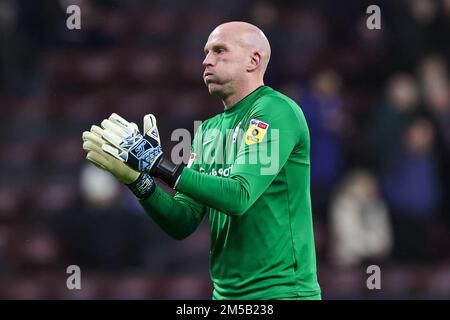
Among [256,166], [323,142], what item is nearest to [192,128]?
[323,142]

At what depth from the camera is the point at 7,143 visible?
10969 millimetres

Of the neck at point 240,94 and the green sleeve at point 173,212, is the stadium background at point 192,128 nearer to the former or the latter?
the green sleeve at point 173,212

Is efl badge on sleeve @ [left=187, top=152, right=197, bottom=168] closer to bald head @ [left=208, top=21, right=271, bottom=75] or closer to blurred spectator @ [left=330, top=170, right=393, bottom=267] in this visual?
bald head @ [left=208, top=21, right=271, bottom=75]

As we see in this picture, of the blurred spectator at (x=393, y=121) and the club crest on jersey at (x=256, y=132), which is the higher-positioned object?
the blurred spectator at (x=393, y=121)

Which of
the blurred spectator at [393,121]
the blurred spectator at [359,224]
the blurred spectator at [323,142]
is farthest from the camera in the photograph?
the blurred spectator at [393,121]

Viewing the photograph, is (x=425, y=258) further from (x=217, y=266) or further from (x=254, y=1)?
(x=217, y=266)

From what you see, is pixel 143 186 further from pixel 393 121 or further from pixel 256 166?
pixel 393 121

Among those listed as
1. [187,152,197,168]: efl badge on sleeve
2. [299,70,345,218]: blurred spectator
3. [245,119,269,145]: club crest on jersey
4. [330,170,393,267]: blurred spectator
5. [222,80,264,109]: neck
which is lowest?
[245,119,269,145]: club crest on jersey

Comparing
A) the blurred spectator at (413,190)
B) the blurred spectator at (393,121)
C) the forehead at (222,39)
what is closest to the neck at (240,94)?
the forehead at (222,39)

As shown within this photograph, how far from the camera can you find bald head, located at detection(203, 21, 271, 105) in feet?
16.3

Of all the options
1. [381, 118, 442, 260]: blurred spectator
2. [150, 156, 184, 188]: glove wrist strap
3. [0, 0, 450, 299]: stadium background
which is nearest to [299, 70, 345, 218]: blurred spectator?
[0, 0, 450, 299]: stadium background

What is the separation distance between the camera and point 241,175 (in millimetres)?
4621

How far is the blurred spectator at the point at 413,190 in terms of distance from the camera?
31.9 feet
